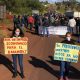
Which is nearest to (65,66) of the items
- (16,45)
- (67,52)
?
(67,52)

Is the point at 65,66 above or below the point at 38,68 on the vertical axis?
above

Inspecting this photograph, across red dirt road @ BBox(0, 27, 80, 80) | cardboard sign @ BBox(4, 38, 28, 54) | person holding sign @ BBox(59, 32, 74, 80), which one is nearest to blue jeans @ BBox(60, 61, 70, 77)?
person holding sign @ BBox(59, 32, 74, 80)

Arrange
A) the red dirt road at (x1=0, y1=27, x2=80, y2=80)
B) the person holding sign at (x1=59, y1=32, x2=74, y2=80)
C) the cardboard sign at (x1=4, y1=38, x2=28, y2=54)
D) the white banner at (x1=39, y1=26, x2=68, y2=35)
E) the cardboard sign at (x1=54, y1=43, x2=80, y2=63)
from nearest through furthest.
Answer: the person holding sign at (x1=59, y1=32, x2=74, y2=80) → the cardboard sign at (x1=54, y1=43, x2=80, y2=63) → the cardboard sign at (x1=4, y1=38, x2=28, y2=54) → the red dirt road at (x1=0, y1=27, x2=80, y2=80) → the white banner at (x1=39, y1=26, x2=68, y2=35)

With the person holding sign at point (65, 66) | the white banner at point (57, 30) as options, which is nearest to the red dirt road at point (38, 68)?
the person holding sign at point (65, 66)

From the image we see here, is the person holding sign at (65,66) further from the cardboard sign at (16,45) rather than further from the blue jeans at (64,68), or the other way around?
the cardboard sign at (16,45)

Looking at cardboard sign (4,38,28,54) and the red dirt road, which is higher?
cardboard sign (4,38,28,54)

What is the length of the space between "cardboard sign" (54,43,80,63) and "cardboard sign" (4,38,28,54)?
3.86ft

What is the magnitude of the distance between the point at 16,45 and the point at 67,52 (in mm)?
1854

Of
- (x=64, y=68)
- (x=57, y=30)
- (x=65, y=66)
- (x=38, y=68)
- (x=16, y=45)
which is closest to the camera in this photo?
(x=64, y=68)

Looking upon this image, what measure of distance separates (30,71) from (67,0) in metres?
137

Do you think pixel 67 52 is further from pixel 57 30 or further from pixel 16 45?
pixel 57 30

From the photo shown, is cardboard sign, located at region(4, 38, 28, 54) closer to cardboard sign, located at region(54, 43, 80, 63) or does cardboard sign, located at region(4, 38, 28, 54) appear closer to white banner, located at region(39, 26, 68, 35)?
cardboard sign, located at region(54, 43, 80, 63)

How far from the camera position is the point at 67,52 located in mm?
13672

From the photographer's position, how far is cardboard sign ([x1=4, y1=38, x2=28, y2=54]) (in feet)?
46.3
